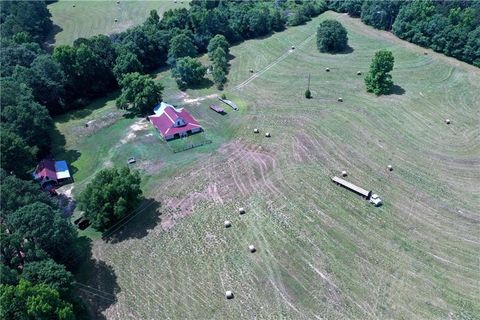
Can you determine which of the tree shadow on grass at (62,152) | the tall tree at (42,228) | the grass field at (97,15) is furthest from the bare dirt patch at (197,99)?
the grass field at (97,15)

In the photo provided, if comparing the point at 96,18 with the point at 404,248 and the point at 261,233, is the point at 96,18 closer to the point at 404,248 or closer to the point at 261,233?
the point at 261,233

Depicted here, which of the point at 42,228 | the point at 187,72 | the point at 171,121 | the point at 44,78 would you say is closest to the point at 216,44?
the point at 187,72

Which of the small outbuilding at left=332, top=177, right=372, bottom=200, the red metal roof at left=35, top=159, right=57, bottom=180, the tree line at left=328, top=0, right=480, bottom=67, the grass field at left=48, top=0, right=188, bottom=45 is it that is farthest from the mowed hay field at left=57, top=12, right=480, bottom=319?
the grass field at left=48, top=0, right=188, bottom=45

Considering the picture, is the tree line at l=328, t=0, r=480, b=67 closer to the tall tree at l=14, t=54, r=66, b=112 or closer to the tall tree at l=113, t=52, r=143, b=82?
the tall tree at l=113, t=52, r=143, b=82

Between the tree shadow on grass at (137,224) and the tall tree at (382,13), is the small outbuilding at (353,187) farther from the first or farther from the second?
the tall tree at (382,13)

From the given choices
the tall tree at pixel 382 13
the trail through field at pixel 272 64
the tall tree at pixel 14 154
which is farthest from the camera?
the tall tree at pixel 382 13

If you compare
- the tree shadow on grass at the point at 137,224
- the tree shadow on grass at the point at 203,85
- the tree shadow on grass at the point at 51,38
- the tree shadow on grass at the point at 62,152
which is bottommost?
the tree shadow on grass at the point at 137,224

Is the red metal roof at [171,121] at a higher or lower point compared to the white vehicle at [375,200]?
higher
